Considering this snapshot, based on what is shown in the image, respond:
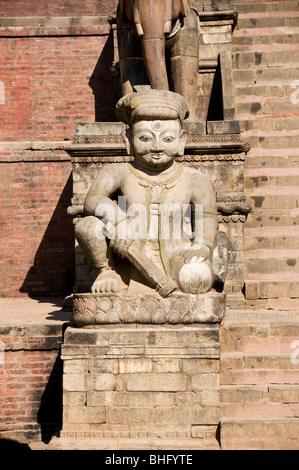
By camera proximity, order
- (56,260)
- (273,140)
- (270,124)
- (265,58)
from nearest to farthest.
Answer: (273,140), (270,124), (265,58), (56,260)

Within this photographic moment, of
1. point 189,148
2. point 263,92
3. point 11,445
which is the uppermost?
point 263,92

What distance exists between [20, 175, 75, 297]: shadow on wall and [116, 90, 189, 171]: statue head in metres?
4.79

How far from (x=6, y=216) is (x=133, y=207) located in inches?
198

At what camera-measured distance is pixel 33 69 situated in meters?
11.4

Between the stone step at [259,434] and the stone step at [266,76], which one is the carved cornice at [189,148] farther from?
the stone step at [259,434]

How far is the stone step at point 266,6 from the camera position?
10.8 metres

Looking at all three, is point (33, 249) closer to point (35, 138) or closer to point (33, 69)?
point (35, 138)

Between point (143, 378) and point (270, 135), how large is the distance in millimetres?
4709

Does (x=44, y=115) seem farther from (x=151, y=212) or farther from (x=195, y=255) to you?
(x=195, y=255)

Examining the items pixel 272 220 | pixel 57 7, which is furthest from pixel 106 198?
pixel 57 7

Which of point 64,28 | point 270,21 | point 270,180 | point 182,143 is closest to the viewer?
point 182,143

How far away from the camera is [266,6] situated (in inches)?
429

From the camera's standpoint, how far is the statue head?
18.3ft
